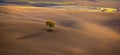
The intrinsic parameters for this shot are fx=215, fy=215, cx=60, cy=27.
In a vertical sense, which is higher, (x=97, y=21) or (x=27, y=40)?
(x=27, y=40)

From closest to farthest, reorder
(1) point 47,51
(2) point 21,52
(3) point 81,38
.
→ (2) point 21,52, (1) point 47,51, (3) point 81,38

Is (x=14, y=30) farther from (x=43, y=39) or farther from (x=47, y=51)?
(x=47, y=51)

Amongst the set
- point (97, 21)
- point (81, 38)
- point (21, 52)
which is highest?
point (21, 52)

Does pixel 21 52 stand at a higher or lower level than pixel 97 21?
higher

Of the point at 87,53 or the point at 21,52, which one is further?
the point at 87,53

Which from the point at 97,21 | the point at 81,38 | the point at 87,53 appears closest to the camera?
the point at 87,53

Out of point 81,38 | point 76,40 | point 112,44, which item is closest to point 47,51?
point 76,40

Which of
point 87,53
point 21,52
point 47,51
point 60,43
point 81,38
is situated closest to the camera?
point 21,52

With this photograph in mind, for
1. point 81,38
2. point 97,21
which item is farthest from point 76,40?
point 97,21

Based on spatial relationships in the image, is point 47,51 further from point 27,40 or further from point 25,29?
point 25,29
